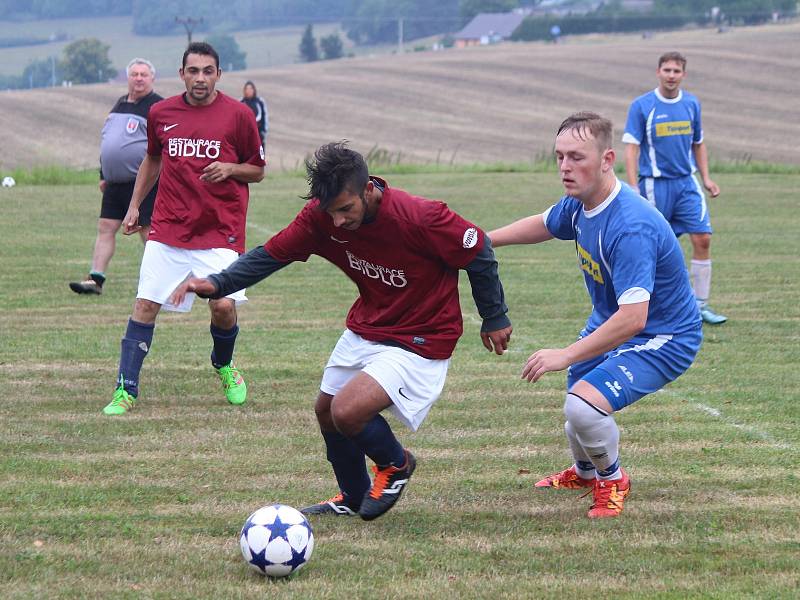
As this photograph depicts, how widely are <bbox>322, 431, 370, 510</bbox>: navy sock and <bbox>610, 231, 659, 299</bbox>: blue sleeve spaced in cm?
132

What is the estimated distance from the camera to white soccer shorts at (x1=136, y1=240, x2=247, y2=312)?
758cm

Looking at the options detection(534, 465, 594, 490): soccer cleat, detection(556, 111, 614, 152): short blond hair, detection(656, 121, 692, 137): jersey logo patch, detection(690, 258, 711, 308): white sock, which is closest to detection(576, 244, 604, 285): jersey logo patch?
detection(556, 111, 614, 152): short blond hair

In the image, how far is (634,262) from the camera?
5043mm

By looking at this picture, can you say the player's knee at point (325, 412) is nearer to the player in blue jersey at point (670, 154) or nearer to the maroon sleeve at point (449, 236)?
the maroon sleeve at point (449, 236)

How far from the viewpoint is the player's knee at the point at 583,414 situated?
5219 millimetres

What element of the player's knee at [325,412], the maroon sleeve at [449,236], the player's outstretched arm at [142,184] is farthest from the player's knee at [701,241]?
the player's knee at [325,412]

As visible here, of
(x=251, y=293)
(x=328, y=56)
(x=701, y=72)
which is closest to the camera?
(x=251, y=293)

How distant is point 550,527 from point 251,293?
7.86m

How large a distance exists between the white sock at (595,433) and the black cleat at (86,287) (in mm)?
7876

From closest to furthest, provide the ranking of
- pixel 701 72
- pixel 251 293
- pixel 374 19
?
pixel 251 293 → pixel 701 72 → pixel 374 19

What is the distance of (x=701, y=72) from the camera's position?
5712 cm

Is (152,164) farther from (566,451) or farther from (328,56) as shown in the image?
(328,56)

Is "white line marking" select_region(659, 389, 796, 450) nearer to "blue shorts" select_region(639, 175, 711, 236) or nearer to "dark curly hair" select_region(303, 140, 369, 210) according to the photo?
"blue shorts" select_region(639, 175, 711, 236)

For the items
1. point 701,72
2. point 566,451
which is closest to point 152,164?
point 566,451
